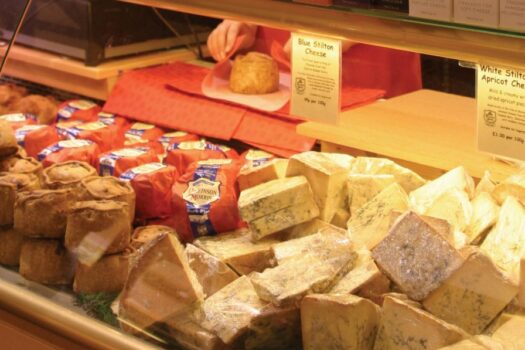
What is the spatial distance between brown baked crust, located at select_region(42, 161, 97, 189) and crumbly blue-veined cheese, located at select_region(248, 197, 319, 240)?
486 mm

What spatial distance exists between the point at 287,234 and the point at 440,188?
32 centimetres

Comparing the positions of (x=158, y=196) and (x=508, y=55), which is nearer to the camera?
(x=508, y=55)

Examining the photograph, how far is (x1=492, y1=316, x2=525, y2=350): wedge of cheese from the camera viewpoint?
4.39 feet

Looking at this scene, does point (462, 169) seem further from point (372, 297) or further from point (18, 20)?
point (18, 20)

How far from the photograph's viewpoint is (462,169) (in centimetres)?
174

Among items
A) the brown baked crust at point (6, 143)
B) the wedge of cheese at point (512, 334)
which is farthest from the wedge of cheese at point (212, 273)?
the brown baked crust at point (6, 143)

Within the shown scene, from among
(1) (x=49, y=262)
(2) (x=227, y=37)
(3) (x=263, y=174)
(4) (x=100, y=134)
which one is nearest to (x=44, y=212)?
(1) (x=49, y=262)

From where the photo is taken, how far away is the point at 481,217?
159cm

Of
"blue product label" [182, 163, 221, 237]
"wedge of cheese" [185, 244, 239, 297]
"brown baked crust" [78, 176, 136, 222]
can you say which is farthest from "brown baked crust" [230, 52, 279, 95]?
"wedge of cheese" [185, 244, 239, 297]

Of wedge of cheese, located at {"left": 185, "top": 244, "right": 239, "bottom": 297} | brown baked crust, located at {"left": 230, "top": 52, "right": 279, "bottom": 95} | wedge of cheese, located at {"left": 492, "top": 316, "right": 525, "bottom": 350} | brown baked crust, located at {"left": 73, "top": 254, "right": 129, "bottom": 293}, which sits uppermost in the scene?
brown baked crust, located at {"left": 230, "top": 52, "right": 279, "bottom": 95}

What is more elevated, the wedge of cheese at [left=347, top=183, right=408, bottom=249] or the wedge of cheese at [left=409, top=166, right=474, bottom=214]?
the wedge of cheese at [left=409, top=166, right=474, bottom=214]

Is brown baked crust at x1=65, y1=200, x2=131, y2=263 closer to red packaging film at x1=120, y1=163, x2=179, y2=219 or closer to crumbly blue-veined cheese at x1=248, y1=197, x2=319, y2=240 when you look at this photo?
red packaging film at x1=120, y1=163, x2=179, y2=219

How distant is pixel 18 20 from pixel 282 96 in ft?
2.67

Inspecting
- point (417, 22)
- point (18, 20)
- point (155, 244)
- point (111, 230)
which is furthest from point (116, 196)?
point (417, 22)
